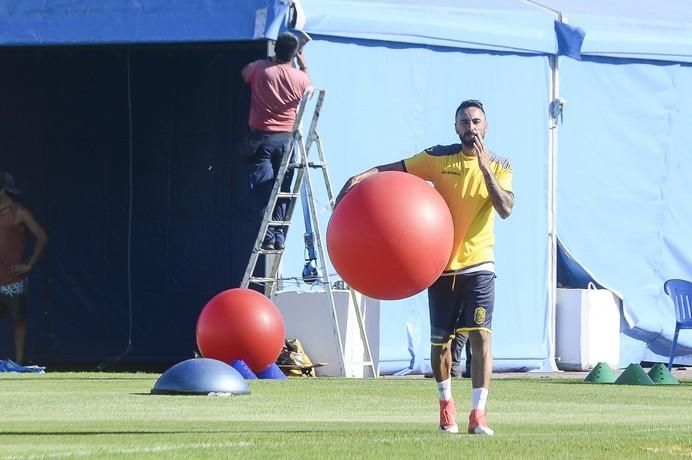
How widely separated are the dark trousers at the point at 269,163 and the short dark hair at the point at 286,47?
2.51 ft

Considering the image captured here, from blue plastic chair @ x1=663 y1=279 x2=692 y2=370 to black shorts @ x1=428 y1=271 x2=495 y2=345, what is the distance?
8887 mm

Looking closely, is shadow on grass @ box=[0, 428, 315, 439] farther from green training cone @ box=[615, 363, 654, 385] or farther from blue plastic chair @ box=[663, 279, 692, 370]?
blue plastic chair @ box=[663, 279, 692, 370]

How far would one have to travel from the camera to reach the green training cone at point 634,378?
15391 millimetres

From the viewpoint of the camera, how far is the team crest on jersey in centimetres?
935

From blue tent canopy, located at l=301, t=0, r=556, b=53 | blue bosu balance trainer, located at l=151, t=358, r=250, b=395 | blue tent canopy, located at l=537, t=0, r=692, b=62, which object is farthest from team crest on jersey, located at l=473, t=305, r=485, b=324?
blue tent canopy, located at l=537, t=0, r=692, b=62

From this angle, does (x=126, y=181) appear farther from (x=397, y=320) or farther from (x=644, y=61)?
(x=644, y=61)

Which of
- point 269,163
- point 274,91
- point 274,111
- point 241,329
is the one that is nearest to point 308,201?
point 269,163

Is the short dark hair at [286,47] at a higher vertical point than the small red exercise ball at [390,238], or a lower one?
higher

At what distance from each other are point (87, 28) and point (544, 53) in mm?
5073

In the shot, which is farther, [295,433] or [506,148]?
[506,148]

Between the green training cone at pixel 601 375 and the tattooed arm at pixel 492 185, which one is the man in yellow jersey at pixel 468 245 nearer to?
the tattooed arm at pixel 492 185

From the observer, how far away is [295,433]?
8.91 m

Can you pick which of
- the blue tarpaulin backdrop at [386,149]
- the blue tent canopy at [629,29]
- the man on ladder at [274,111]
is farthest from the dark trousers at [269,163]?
the blue tent canopy at [629,29]

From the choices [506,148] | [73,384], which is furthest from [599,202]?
[73,384]
